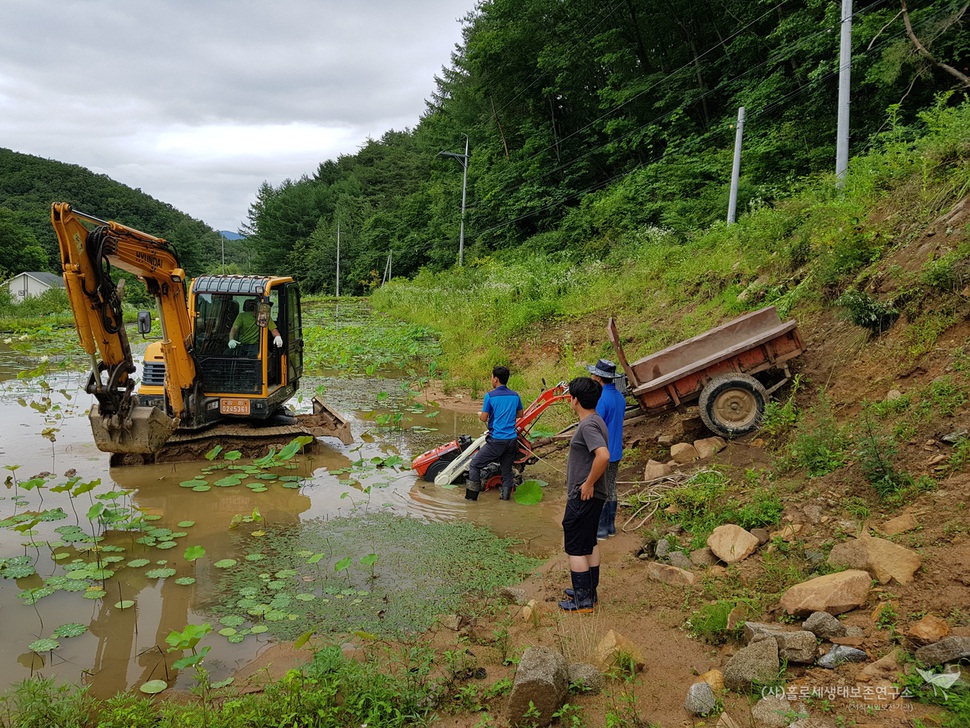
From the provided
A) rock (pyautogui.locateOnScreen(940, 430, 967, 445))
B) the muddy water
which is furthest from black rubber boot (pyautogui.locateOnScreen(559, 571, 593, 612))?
rock (pyautogui.locateOnScreen(940, 430, 967, 445))

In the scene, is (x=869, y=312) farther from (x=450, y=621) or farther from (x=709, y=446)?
(x=450, y=621)

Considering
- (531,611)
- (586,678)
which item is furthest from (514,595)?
(586,678)

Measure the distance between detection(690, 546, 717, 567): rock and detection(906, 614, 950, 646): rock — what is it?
180 centimetres

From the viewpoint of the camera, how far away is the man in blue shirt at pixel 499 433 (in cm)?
726

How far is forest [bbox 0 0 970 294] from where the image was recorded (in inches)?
615

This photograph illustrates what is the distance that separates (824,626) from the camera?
3752mm

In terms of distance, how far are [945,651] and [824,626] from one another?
650 millimetres

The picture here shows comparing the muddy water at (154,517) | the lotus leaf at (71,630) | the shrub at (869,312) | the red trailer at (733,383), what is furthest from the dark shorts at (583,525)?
the shrub at (869,312)

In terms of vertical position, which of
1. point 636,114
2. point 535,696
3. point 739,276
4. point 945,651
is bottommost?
point 535,696

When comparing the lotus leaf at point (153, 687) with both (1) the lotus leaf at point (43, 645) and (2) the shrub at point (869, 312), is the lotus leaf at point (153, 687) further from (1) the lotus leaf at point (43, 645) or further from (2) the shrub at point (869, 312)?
(2) the shrub at point (869, 312)

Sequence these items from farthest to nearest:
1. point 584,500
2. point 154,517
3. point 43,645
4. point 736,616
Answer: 1. point 154,517
2. point 584,500
3. point 43,645
4. point 736,616

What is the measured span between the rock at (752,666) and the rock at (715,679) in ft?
0.13

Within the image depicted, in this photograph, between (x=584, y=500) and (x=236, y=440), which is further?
(x=236, y=440)

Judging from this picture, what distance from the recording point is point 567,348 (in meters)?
14.0
